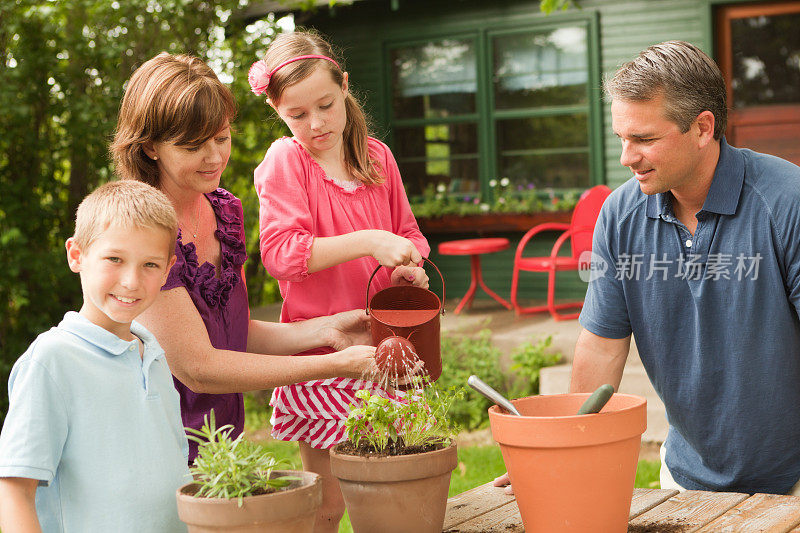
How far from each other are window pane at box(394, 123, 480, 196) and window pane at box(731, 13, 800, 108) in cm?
220

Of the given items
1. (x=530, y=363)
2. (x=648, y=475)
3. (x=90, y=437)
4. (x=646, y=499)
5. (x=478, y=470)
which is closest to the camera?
(x=90, y=437)

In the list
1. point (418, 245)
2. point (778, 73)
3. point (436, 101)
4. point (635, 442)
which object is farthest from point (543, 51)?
point (635, 442)

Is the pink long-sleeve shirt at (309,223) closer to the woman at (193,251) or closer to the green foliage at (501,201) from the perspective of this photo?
the woman at (193,251)

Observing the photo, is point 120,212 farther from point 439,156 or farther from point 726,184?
point 439,156

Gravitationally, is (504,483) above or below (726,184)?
below

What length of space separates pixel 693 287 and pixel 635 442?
0.63m

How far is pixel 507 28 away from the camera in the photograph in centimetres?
748

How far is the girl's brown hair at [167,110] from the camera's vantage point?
5.59 feet

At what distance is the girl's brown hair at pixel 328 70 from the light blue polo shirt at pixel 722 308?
1.89 ft

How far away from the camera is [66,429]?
135cm

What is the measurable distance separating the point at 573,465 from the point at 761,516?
45cm

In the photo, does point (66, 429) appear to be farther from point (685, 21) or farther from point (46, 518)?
point (685, 21)

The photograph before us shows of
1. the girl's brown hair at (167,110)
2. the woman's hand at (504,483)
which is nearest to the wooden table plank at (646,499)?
the woman's hand at (504,483)

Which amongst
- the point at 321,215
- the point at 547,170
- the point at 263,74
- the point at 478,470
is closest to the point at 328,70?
the point at 263,74
